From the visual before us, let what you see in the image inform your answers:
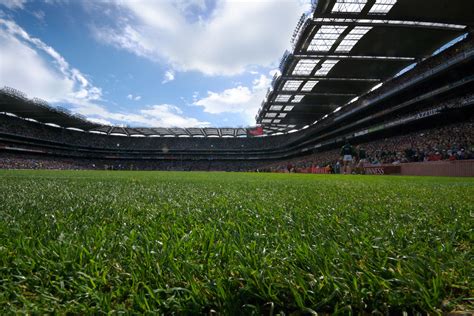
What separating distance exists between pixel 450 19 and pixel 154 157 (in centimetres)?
7611

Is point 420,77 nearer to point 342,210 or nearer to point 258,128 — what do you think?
point 342,210

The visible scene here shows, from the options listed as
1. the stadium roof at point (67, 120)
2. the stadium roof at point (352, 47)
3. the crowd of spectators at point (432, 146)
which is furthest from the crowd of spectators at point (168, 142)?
the crowd of spectators at point (432, 146)

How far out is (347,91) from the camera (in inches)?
1663

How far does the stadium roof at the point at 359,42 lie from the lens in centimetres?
2136

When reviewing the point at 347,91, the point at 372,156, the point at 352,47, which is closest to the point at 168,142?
the point at 347,91

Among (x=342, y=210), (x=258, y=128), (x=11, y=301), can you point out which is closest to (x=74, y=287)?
(x=11, y=301)

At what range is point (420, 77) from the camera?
28984 millimetres

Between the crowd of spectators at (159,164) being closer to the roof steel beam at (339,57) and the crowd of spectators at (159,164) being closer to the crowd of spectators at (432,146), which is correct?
the crowd of spectators at (432,146)

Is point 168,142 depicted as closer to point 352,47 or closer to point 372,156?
point 372,156

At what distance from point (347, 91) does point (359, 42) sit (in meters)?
16.2

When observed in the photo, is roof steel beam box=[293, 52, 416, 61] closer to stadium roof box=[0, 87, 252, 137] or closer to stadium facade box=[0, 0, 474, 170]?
stadium facade box=[0, 0, 474, 170]

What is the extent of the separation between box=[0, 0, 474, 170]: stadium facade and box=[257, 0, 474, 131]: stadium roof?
10 cm

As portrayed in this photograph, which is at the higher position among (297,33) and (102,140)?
(297,33)

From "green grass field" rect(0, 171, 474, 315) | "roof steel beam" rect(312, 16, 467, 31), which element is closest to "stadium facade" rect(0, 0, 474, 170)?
"roof steel beam" rect(312, 16, 467, 31)
